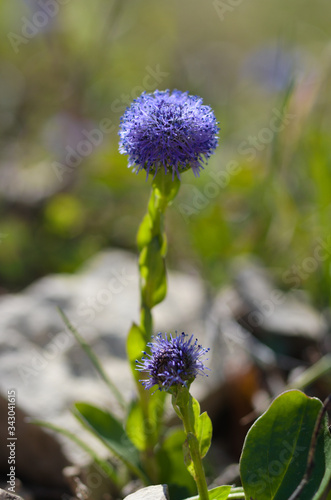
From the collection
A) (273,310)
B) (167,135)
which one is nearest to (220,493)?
(167,135)

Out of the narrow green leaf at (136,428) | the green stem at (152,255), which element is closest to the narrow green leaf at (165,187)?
the green stem at (152,255)

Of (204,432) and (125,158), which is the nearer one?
(204,432)

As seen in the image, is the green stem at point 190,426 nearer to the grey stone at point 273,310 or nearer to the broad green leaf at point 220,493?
the broad green leaf at point 220,493

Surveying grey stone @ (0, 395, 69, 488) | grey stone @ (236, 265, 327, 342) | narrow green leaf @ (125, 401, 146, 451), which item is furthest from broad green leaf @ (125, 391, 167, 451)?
grey stone @ (236, 265, 327, 342)

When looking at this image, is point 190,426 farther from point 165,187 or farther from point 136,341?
point 165,187

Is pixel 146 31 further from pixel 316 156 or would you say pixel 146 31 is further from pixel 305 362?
pixel 305 362

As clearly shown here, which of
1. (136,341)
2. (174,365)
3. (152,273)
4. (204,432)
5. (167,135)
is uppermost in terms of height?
(167,135)

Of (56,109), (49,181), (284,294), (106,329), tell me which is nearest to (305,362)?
(284,294)

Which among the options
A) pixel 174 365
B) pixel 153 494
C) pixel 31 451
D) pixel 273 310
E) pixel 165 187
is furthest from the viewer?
pixel 273 310
